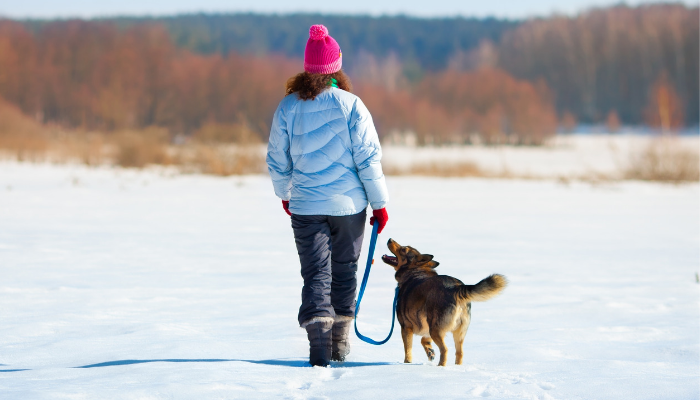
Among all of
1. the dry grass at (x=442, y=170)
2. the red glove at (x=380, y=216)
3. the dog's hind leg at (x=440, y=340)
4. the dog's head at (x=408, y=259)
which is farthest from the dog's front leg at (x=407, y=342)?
the dry grass at (x=442, y=170)

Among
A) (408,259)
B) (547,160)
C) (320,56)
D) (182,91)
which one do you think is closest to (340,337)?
(408,259)

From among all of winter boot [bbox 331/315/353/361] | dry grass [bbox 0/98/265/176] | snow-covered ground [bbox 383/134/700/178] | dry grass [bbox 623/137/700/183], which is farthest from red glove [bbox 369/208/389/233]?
snow-covered ground [bbox 383/134/700/178]

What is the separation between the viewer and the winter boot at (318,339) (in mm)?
3570

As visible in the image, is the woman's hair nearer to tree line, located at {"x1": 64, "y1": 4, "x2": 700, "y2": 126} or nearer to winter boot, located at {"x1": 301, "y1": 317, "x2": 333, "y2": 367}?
winter boot, located at {"x1": 301, "y1": 317, "x2": 333, "y2": 367}

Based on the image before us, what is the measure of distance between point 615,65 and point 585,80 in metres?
3.93

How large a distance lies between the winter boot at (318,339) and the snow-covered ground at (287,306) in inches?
3.8

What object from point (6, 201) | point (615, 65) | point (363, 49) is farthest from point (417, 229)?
point (363, 49)

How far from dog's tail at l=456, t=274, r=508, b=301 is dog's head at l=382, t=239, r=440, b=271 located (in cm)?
43

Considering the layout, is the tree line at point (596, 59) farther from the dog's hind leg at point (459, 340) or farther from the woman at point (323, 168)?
the dog's hind leg at point (459, 340)

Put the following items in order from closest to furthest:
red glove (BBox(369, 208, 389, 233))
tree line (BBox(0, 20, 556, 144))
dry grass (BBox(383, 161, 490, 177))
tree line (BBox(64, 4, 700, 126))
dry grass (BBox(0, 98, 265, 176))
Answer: red glove (BBox(369, 208, 389, 233))
dry grass (BBox(0, 98, 265, 176))
dry grass (BBox(383, 161, 490, 177))
tree line (BBox(0, 20, 556, 144))
tree line (BBox(64, 4, 700, 126))

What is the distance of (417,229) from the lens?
10320 millimetres

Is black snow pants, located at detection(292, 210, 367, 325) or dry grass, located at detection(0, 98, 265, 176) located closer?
black snow pants, located at detection(292, 210, 367, 325)

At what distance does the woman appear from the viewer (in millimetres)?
3557

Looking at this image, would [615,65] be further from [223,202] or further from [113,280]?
[113,280]
